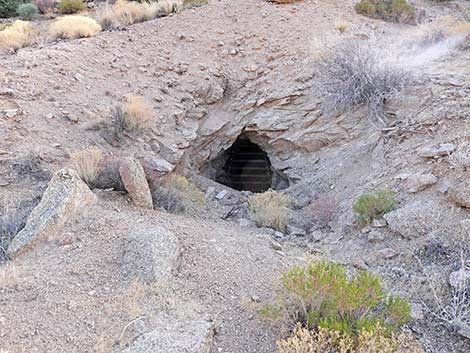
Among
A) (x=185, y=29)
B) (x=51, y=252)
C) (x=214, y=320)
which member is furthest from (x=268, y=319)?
(x=185, y=29)

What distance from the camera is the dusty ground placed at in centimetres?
381

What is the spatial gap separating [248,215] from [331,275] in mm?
3525

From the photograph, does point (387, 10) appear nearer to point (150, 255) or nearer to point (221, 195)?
point (221, 195)

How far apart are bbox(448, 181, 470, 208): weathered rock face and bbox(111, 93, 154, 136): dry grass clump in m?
4.96

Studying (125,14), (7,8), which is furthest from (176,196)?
(7,8)

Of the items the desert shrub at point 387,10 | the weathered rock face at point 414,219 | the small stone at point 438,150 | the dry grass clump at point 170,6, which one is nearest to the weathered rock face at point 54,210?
the weathered rock face at point 414,219

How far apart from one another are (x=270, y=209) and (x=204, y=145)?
328cm

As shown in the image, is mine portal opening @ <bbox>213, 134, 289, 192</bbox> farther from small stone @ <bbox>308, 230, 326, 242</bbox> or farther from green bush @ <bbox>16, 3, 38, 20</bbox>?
green bush @ <bbox>16, 3, 38, 20</bbox>

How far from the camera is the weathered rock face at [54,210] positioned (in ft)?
15.0

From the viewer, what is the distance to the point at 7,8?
1416 cm

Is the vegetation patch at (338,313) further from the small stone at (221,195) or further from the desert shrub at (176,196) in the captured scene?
the small stone at (221,195)

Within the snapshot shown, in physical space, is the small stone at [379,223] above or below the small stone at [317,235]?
above

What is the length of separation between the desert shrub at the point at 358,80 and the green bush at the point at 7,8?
10.5m

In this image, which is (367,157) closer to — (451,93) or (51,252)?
(451,93)
